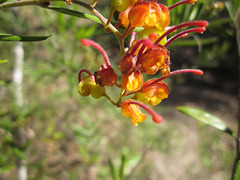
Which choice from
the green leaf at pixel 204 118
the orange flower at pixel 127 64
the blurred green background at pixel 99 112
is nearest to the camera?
the orange flower at pixel 127 64

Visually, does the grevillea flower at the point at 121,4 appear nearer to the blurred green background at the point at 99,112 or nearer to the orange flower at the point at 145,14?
the orange flower at the point at 145,14

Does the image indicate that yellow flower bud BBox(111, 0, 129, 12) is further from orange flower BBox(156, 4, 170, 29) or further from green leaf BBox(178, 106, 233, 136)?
green leaf BBox(178, 106, 233, 136)

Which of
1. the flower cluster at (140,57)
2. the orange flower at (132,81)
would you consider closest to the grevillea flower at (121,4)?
the flower cluster at (140,57)

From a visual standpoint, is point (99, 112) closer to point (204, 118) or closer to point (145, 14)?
point (204, 118)

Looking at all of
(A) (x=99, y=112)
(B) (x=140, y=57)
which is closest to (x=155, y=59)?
(B) (x=140, y=57)

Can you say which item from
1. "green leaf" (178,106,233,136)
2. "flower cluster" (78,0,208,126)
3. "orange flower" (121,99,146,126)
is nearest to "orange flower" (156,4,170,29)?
"flower cluster" (78,0,208,126)

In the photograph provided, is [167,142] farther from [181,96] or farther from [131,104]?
[131,104]
